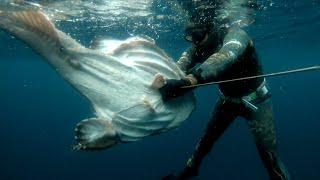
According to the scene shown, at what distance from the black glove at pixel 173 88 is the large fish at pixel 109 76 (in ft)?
0.25

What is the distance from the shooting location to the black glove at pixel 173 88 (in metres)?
3.69

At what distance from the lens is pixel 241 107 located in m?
7.45

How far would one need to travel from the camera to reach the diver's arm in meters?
3.82

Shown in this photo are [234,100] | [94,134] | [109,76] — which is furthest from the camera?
[234,100]

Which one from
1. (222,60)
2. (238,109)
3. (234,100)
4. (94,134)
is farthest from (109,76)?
(238,109)

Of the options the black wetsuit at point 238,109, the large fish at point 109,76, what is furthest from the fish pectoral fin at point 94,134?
the black wetsuit at point 238,109

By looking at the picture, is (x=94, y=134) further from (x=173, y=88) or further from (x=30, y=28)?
(x=30, y=28)

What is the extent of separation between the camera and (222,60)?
158 inches

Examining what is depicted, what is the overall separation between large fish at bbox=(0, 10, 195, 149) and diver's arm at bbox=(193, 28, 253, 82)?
372 millimetres

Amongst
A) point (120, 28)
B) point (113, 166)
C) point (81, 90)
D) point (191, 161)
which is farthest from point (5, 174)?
point (81, 90)

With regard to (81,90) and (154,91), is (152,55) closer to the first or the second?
(154,91)

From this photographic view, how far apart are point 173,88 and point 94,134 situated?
0.98 m

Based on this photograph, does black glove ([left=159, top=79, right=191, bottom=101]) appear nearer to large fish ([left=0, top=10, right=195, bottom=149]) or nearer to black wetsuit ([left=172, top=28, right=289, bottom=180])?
large fish ([left=0, top=10, right=195, bottom=149])

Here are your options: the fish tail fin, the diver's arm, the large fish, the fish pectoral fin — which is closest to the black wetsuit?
the diver's arm
